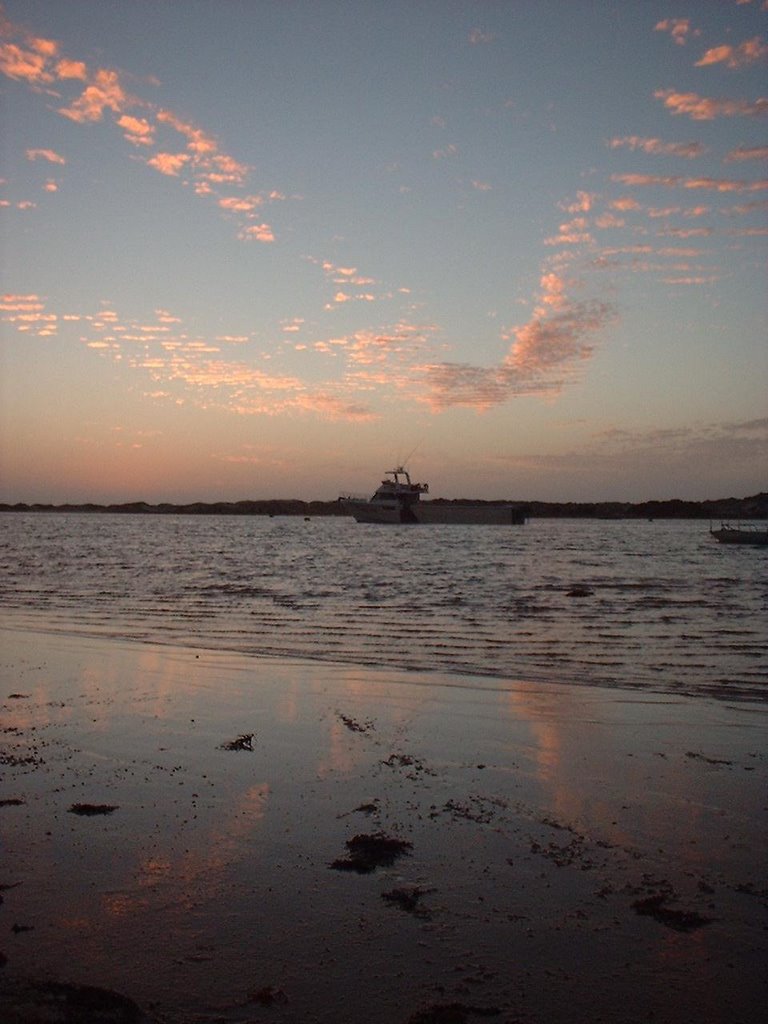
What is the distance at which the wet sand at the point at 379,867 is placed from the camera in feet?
14.2

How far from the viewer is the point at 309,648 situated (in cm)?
1748

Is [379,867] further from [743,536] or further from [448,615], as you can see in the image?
[743,536]

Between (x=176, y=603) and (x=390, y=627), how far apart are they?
9034 millimetres

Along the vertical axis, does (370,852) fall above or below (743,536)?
below

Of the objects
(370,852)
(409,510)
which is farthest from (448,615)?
(409,510)

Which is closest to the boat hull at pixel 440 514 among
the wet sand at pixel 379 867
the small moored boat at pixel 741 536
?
the small moored boat at pixel 741 536

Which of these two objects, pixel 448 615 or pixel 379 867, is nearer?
pixel 379 867

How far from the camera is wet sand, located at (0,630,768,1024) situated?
4324mm

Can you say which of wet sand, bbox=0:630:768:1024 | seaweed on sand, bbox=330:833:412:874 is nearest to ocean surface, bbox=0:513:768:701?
wet sand, bbox=0:630:768:1024

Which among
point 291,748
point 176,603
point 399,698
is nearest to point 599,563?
point 176,603

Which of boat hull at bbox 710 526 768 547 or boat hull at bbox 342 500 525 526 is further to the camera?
boat hull at bbox 342 500 525 526

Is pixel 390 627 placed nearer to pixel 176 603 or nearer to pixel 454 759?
pixel 176 603

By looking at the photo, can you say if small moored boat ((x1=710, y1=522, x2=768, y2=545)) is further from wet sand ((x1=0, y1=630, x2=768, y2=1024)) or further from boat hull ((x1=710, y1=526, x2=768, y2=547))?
wet sand ((x1=0, y1=630, x2=768, y2=1024))

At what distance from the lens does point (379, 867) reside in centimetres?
588
